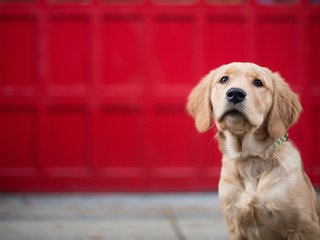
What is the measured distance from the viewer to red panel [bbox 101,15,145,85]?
7109 millimetres

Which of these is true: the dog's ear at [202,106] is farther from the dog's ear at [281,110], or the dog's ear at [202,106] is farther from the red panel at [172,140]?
the red panel at [172,140]

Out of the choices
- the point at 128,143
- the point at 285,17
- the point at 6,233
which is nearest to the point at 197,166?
the point at 128,143

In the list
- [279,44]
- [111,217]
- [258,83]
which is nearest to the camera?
[258,83]

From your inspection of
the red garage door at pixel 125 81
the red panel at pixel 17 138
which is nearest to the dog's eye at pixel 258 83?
the red garage door at pixel 125 81

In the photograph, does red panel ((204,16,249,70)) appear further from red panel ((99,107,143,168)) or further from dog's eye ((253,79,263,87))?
dog's eye ((253,79,263,87))

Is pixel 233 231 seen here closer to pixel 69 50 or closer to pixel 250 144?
pixel 250 144

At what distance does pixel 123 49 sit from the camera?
23.4 ft

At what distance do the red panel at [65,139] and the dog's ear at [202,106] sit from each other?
3.01 metres

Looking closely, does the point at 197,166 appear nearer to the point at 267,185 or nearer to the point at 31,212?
the point at 31,212

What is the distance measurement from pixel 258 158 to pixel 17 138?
3801 mm

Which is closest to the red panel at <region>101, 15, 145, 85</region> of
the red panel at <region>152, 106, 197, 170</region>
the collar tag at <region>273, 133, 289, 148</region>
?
the red panel at <region>152, 106, 197, 170</region>

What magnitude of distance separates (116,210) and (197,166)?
1.18 meters

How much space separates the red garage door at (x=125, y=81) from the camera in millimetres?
7059

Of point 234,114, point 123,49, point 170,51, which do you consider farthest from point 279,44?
point 234,114
